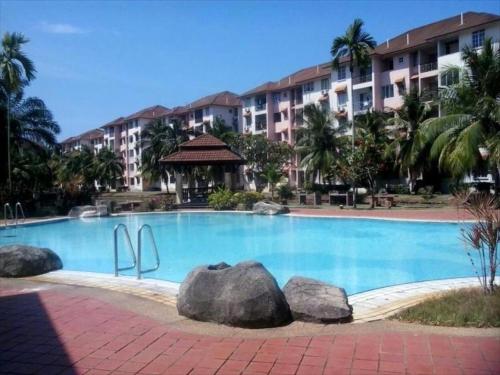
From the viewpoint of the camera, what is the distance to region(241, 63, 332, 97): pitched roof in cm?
5109

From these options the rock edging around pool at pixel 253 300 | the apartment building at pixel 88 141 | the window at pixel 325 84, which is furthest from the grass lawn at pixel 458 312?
the apartment building at pixel 88 141

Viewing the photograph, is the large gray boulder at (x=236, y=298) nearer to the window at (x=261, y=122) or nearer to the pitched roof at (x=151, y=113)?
the window at (x=261, y=122)

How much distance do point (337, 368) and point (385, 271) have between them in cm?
720

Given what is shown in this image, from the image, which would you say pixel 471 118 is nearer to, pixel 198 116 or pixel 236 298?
pixel 236 298

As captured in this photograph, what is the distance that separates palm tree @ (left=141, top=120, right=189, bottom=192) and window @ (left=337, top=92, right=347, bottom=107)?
16.4 m

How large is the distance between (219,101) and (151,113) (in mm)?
17270

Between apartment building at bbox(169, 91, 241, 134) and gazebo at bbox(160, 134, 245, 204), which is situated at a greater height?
apartment building at bbox(169, 91, 241, 134)

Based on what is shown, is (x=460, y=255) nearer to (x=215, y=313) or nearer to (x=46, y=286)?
(x=215, y=313)

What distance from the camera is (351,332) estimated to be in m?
4.92

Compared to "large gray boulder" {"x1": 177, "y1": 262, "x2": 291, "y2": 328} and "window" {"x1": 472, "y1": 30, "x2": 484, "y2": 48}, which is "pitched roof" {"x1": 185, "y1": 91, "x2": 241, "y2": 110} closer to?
"window" {"x1": 472, "y1": 30, "x2": 484, "y2": 48}

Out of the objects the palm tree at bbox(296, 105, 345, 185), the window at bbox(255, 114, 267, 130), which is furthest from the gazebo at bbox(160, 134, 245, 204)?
the window at bbox(255, 114, 267, 130)

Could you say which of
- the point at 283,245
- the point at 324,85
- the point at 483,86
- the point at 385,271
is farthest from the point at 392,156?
the point at 385,271

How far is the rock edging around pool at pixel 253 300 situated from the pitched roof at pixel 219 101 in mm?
61440

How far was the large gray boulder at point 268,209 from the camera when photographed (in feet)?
78.4
